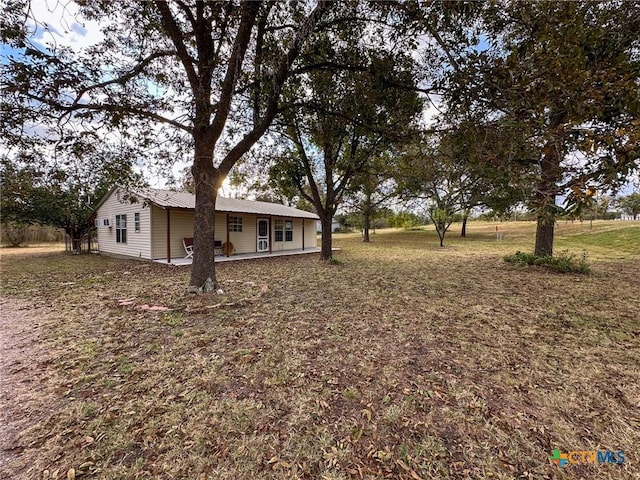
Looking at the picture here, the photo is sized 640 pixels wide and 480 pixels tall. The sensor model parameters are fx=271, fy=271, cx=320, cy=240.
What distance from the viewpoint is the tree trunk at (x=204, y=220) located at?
5.40 meters

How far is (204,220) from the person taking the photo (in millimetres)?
5531

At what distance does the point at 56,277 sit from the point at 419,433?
1001cm

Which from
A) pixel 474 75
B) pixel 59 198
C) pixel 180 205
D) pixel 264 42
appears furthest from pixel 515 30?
pixel 59 198

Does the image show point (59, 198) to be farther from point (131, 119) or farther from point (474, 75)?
point (474, 75)

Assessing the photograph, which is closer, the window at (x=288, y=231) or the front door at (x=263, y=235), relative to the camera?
the front door at (x=263, y=235)

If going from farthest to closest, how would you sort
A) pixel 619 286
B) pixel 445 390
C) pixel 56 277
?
1. pixel 56 277
2. pixel 619 286
3. pixel 445 390

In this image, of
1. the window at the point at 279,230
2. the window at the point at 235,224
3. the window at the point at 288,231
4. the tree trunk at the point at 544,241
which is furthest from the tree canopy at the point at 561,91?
the window at the point at 288,231

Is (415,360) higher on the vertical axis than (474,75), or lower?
lower

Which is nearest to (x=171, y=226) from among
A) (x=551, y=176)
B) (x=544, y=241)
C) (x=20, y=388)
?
(x=20, y=388)

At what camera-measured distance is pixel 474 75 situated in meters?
3.80

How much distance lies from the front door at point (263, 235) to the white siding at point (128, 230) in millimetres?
5119

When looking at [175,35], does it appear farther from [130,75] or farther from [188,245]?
[188,245]

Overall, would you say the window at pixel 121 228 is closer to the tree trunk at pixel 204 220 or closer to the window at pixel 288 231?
the window at pixel 288 231

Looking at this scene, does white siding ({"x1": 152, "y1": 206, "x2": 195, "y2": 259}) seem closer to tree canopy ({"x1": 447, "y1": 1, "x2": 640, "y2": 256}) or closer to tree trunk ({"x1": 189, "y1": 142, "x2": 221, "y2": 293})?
tree trunk ({"x1": 189, "y1": 142, "x2": 221, "y2": 293})
